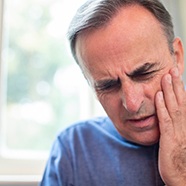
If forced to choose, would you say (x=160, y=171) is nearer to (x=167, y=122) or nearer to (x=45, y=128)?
(x=167, y=122)

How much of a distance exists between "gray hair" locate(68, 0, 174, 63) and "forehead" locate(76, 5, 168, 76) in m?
0.01

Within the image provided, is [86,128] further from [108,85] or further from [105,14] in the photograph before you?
[105,14]

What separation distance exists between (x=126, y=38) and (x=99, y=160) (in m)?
0.43

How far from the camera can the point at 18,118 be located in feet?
5.59

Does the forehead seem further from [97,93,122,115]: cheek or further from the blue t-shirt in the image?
the blue t-shirt

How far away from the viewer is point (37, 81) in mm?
1728

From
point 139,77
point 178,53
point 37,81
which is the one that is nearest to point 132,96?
point 139,77

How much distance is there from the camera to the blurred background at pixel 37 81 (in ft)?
5.53

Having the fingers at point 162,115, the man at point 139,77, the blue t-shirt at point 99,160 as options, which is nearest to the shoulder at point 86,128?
the blue t-shirt at point 99,160

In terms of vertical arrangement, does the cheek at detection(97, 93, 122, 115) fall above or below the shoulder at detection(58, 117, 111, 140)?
above

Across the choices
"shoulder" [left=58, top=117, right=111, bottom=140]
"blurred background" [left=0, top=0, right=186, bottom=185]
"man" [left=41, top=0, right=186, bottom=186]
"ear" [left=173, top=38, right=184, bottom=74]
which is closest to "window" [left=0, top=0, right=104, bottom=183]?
"blurred background" [left=0, top=0, right=186, bottom=185]

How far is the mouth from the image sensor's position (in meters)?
1.10

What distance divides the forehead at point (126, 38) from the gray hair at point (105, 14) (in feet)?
0.05

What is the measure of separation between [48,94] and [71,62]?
179mm
